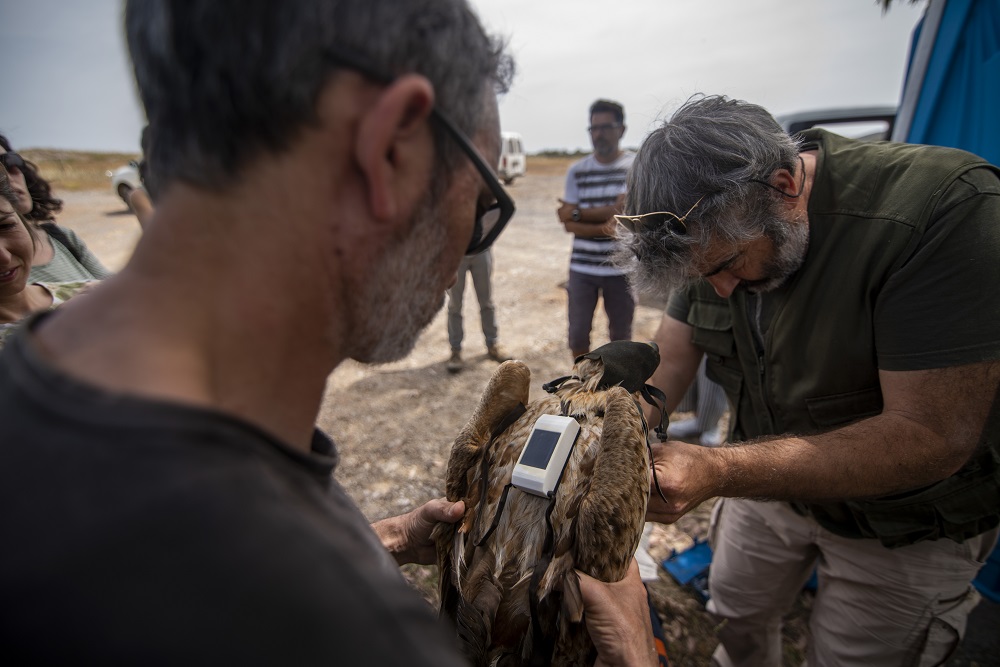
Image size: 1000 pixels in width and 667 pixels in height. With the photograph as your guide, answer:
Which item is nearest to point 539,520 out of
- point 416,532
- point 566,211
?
point 416,532

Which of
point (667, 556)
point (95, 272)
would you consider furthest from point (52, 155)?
point (667, 556)

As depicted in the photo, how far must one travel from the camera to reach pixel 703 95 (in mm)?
2242

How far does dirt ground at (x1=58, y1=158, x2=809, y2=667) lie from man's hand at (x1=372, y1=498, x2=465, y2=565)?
1254 mm

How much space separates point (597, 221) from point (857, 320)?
3836mm

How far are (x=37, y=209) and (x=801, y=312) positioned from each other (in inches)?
190

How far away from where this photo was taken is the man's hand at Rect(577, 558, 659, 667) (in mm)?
1417

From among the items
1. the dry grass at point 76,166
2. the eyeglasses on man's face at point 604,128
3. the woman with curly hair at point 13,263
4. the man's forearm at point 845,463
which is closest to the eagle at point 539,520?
the man's forearm at point 845,463

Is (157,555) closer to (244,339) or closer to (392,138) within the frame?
(244,339)

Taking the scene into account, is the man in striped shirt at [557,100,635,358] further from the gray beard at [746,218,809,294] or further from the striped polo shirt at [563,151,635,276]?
the gray beard at [746,218,809,294]

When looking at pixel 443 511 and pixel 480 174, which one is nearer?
pixel 480 174

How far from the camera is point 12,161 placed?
321 cm

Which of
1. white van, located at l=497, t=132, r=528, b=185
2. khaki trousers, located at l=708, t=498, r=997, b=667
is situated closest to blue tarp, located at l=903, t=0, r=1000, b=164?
khaki trousers, located at l=708, t=498, r=997, b=667

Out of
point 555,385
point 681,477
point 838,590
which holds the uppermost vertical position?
point 555,385

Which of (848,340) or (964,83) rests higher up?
(964,83)
